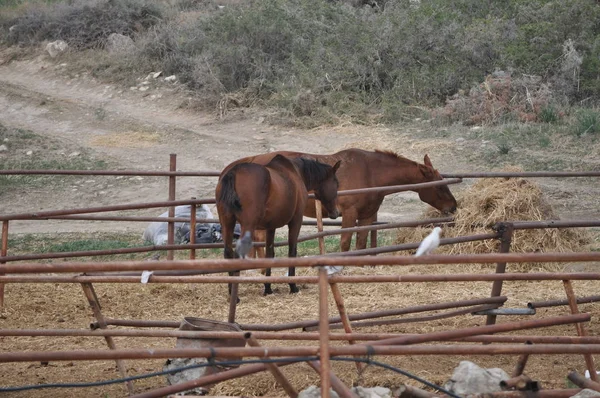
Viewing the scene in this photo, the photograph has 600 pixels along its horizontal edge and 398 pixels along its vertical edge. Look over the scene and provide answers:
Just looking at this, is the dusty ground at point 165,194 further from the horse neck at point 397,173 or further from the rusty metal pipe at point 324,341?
the rusty metal pipe at point 324,341

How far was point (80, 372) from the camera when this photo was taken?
564cm

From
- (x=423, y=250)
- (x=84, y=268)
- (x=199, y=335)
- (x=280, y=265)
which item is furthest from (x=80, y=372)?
(x=423, y=250)

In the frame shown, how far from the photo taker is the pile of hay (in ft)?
33.3

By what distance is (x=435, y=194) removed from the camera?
10766 mm

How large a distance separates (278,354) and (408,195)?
11335 mm

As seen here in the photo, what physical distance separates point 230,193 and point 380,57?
12.0 metres

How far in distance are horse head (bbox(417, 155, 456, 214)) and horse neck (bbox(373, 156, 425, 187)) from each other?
0.09 m

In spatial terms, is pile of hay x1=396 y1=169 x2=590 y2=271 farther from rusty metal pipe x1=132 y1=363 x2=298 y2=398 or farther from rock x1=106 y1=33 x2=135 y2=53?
rock x1=106 y1=33 x2=135 y2=53

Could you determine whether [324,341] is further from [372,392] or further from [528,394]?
[528,394]

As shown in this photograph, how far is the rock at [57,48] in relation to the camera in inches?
912

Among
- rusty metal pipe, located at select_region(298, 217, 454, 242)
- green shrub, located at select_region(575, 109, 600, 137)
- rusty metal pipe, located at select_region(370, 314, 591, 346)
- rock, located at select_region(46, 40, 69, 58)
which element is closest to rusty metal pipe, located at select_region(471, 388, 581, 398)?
rusty metal pipe, located at select_region(370, 314, 591, 346)

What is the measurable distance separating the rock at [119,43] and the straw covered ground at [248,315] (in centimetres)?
1367

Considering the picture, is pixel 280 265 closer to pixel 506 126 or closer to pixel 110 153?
pixel 506 126

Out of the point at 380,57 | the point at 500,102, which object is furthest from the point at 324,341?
the point at 380,57
